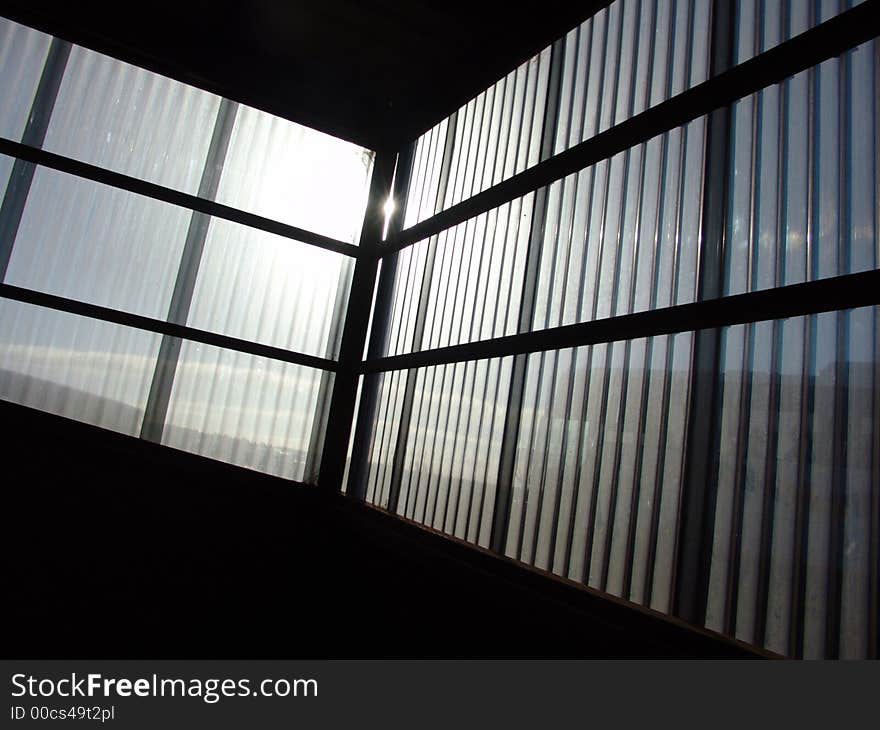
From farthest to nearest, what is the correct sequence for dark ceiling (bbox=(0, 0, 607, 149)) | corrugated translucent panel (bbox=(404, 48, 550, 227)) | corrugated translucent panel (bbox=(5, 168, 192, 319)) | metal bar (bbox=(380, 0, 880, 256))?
corrugated translucent panel (bbox=(5, 168, 192, 319)) < dark ceiling (bbox=(0, 0, 607, 149)) < corrugated translucent panel (bbox=(404, 48, 550, 227)) < metal bar (bbox=(380, 0, 880, 256))

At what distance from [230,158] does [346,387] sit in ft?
8.35

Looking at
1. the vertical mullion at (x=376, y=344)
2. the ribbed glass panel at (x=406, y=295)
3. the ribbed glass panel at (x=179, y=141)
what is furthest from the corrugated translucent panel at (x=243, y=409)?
the ribbed glass panel at (x=179, y=141)

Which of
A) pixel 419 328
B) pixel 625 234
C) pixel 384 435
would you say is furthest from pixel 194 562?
pixel 625 234

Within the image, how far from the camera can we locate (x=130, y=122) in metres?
6.02

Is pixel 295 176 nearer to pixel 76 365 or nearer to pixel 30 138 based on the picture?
pixel 30 138

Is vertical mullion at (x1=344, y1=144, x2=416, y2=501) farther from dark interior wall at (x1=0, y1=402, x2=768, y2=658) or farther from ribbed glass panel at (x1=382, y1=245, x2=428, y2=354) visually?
dark interior wall at (x1=0, y1=402, x2=768, y2=658)

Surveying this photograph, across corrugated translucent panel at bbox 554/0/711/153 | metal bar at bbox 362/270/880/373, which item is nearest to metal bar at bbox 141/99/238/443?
metal bar at bbox 362/270/880/373

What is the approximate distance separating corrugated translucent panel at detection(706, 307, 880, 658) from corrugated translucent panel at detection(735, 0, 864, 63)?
53.8 inches

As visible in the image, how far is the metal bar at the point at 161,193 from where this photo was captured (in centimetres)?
569

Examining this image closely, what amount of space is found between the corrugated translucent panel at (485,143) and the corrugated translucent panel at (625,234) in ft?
2.51

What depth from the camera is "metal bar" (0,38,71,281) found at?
561 cm

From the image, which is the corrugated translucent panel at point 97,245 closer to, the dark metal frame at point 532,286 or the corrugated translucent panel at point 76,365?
the dark metal frame at point 532,286

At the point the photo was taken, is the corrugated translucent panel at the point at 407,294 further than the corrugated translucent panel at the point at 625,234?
Yes

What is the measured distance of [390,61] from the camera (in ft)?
19.2
